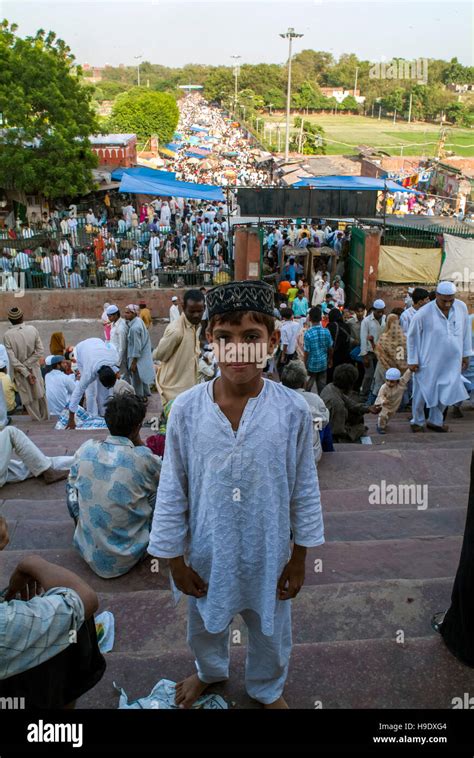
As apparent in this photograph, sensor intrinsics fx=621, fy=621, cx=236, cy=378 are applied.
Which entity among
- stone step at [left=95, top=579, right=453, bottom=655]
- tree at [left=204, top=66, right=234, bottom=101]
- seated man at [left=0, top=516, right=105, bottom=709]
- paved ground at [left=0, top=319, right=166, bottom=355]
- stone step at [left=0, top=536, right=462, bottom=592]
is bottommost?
paved ground at [left=0, top=319, right=166, bottom=355]

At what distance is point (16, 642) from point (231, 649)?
109 cm

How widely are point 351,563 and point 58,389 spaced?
4461 mm

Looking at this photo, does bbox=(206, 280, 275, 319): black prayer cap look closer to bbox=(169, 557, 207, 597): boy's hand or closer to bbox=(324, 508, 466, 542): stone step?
bbox=(169, 557, 207, 597): boy's hand

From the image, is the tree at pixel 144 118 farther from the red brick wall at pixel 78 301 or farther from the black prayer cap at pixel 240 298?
the black prayer cap at pixel 240 298

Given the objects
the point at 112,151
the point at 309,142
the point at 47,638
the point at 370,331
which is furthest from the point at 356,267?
the point at 309,142

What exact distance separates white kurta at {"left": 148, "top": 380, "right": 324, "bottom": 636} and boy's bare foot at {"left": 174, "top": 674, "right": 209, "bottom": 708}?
1.20 feet

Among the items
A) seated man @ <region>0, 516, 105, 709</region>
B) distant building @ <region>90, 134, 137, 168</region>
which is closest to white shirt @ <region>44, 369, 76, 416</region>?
seated man @ <region>0, 516, 105, 709</region>

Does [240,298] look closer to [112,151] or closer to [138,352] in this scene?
[138,352]

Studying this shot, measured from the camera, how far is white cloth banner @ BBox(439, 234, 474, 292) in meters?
13.3

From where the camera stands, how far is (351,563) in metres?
3.34

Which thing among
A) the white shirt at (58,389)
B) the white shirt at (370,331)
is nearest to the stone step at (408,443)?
the white shirt at (370,331)

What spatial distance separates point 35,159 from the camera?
1850cm
